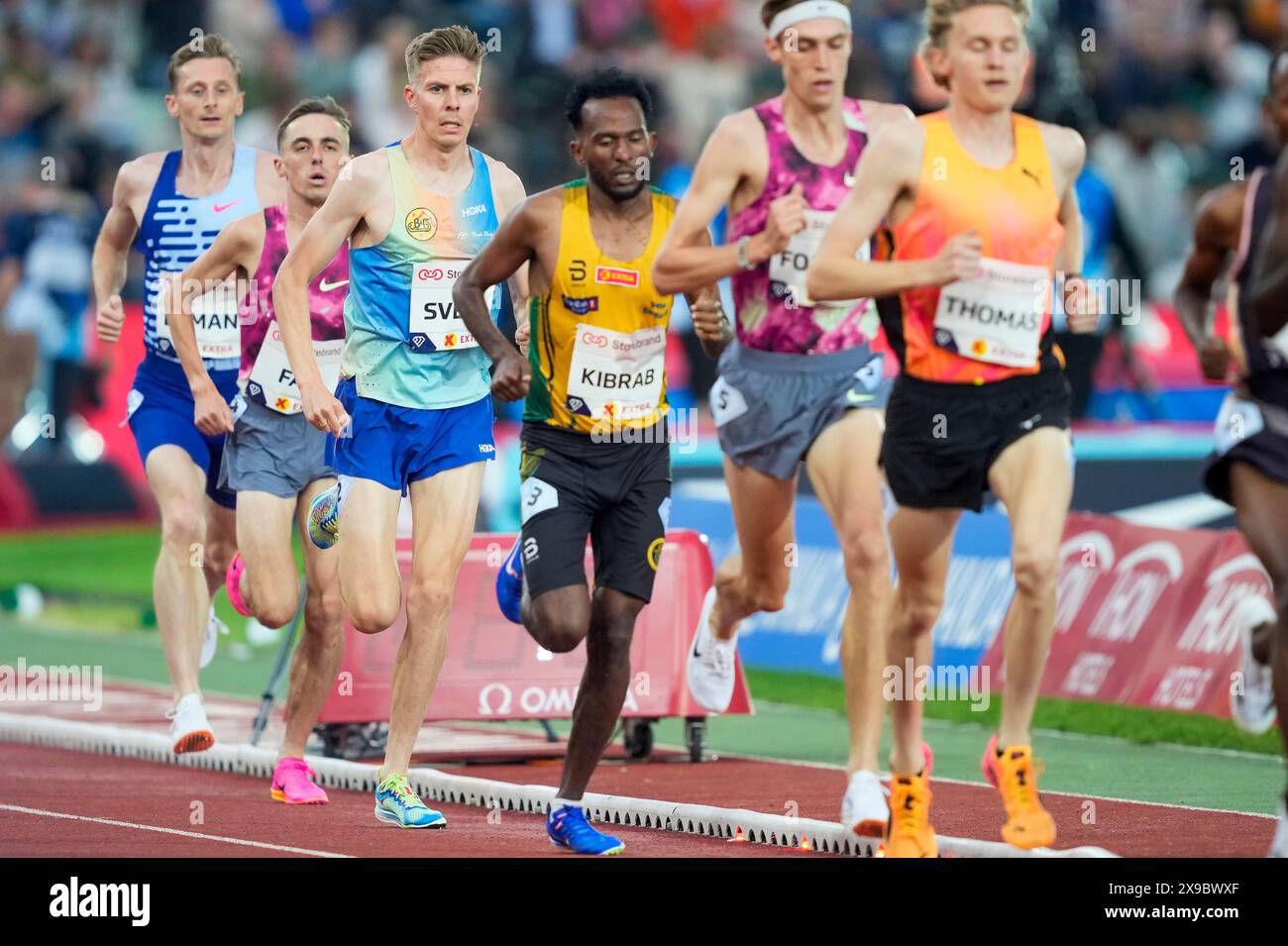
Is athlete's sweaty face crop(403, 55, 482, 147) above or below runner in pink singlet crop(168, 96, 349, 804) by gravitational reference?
above

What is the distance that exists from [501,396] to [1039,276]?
1889mm

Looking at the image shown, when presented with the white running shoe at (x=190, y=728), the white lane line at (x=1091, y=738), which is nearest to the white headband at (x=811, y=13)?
the white running shoe at (x=190, y=728)

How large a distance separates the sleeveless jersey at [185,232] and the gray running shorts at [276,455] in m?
0.52

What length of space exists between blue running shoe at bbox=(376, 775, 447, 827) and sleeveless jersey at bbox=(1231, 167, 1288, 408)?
146 inches

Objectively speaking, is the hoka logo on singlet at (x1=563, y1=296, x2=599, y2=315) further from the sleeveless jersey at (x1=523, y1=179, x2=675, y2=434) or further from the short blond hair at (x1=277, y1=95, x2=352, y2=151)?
the short blond hair at (x1=277, y1=95, x2=352, y2=151)

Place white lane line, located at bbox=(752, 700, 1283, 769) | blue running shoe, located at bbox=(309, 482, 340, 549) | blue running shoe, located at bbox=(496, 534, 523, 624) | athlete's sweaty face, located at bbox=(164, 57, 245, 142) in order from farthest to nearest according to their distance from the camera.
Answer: white lane line, located at bbox=(752, 700, 1283, 769)
athlete's sweaty face, located at bbox=(164, 57, 245, 142)
blue running shoe, located at bbox=(309, 482, 340, 549)
blue running shoe, located at bbox=(496, 534, 523, 624)

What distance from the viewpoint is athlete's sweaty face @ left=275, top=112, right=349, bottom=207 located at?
1103cm

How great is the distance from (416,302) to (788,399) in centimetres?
175

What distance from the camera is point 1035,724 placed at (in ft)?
45.2

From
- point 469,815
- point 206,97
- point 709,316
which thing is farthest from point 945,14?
point 206,97

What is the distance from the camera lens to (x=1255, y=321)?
296 inches

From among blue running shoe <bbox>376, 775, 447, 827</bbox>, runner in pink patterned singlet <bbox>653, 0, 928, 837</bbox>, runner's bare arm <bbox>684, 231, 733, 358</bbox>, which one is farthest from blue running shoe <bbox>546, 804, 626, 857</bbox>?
runner's bare arm <bbox>684, 231, 733, 358</bbox>

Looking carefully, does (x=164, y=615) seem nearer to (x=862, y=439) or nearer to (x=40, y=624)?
(x=862, y=439)
